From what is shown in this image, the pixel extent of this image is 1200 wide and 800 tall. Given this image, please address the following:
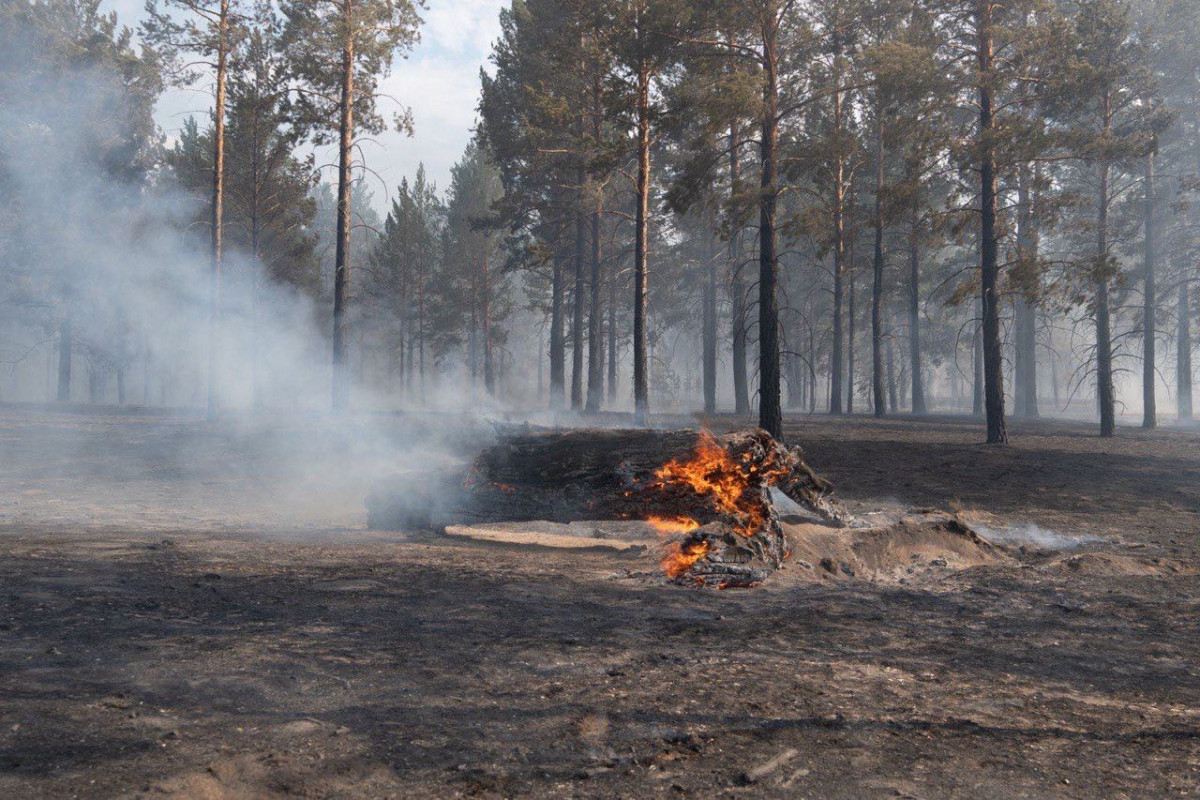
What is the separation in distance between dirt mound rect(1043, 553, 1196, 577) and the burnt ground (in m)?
0.05

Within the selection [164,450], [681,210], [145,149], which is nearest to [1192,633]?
[681,210]

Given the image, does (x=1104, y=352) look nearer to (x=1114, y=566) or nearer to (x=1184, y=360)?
(x=1114, y=566)

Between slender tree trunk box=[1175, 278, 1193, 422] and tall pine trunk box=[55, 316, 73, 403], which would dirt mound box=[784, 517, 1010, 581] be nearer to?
slender tree trunk box=[1175, 278, 1193, 422]

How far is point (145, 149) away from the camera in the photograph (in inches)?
1192

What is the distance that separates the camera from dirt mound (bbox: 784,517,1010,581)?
8.45 meters

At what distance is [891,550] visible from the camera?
910 cm

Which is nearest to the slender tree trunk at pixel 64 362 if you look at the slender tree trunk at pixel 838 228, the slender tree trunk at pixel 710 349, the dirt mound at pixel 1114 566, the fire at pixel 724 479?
the slender tree trunk at pixel 710 349

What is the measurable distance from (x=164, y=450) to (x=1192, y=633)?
61.7 ft

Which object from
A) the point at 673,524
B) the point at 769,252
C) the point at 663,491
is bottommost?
the point at 673,524

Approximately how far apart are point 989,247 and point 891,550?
39.7ft

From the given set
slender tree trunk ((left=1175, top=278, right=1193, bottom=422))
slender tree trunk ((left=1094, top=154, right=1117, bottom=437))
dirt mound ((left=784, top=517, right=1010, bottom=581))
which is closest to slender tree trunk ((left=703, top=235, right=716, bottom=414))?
slender tree trunk ((left=1094, top=154, right=1117, bottom=437))

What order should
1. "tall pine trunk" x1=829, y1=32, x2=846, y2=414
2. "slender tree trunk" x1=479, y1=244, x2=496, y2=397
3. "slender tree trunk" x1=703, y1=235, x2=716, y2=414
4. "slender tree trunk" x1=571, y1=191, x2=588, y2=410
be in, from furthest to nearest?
"slender tree trunk" x1=479, y1=244, x2=496, y2=397, "slender tree trunk" x1=703, y1=235, x2=716, y2=414, "slender tree trunk" x1=571, y1=191, x2=588, y2=410, "tall pine trunk" x1=829, y1=32, x2=846, y2=414

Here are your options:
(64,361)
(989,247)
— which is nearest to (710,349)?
(989,247)

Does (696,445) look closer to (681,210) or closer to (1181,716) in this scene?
(1181,716)
